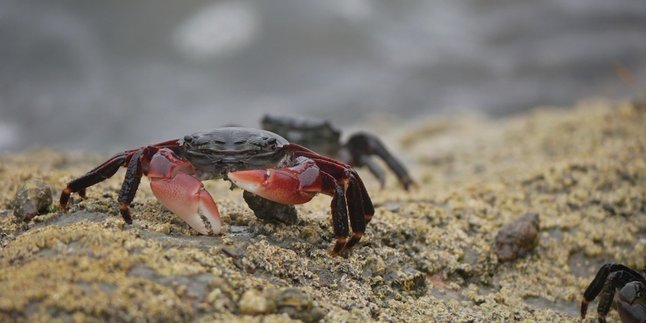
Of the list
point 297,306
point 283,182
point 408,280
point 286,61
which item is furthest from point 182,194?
point 286,61

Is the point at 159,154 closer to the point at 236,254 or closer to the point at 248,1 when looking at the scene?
the point at 236,254

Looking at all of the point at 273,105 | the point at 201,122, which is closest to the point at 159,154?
the point at 201,122

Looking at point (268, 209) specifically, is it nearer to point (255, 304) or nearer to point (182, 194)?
point (182, 194)

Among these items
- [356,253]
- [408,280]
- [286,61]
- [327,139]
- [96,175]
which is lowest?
[408,280]

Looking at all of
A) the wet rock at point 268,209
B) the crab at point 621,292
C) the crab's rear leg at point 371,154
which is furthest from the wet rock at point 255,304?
the crab's rear leg at point 371,154

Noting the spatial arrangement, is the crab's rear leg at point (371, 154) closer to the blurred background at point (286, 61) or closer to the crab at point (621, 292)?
the crab at point (621, 292)

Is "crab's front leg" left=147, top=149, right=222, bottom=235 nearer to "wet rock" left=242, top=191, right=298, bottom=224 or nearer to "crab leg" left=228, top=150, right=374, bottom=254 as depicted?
"crab leg" left=228, top=150, right=374, bottom=254
